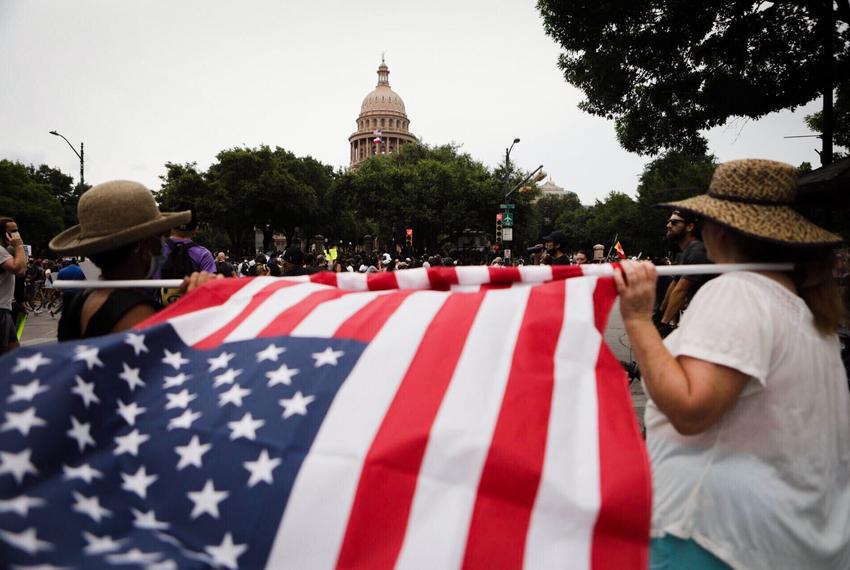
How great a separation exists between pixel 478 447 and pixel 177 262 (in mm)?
3871

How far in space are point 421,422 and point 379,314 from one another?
0.47 metres

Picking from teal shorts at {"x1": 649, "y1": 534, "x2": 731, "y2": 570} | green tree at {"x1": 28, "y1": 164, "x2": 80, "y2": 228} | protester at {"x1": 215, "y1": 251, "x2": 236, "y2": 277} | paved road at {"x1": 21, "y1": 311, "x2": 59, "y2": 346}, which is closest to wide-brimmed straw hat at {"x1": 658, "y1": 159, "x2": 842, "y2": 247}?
teal shorts at {"x1": 649, "y1": 534, "x2": 731, "y2": 570}

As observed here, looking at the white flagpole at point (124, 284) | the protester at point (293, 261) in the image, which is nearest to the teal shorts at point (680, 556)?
the white flagpole at point (124, 284)

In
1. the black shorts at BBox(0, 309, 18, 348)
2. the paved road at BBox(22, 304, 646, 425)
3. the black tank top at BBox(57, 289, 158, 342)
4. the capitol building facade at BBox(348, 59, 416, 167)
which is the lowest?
the paved road at BBox(22, 304, 646, 425)

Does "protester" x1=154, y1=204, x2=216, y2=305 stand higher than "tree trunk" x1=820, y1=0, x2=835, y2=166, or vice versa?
"tree trunk" x1=820, y1=0, x2=835, y2=166

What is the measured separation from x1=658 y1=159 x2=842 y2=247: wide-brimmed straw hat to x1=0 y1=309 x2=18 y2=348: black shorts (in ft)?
21.2

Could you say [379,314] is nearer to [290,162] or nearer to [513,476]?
[513,476]

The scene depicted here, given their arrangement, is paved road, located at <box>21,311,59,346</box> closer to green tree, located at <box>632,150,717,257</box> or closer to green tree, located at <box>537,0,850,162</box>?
green tree, located at <box>537,0,850,162</box>

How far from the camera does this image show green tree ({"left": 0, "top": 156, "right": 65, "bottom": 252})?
4453 cm

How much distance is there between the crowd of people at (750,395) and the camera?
1.29 meters

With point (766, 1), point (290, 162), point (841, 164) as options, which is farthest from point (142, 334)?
point (290, 162)

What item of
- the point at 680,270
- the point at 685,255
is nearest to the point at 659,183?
the point at 685,255

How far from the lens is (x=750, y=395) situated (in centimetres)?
134

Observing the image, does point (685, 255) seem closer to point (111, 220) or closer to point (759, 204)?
point (759, 204)
